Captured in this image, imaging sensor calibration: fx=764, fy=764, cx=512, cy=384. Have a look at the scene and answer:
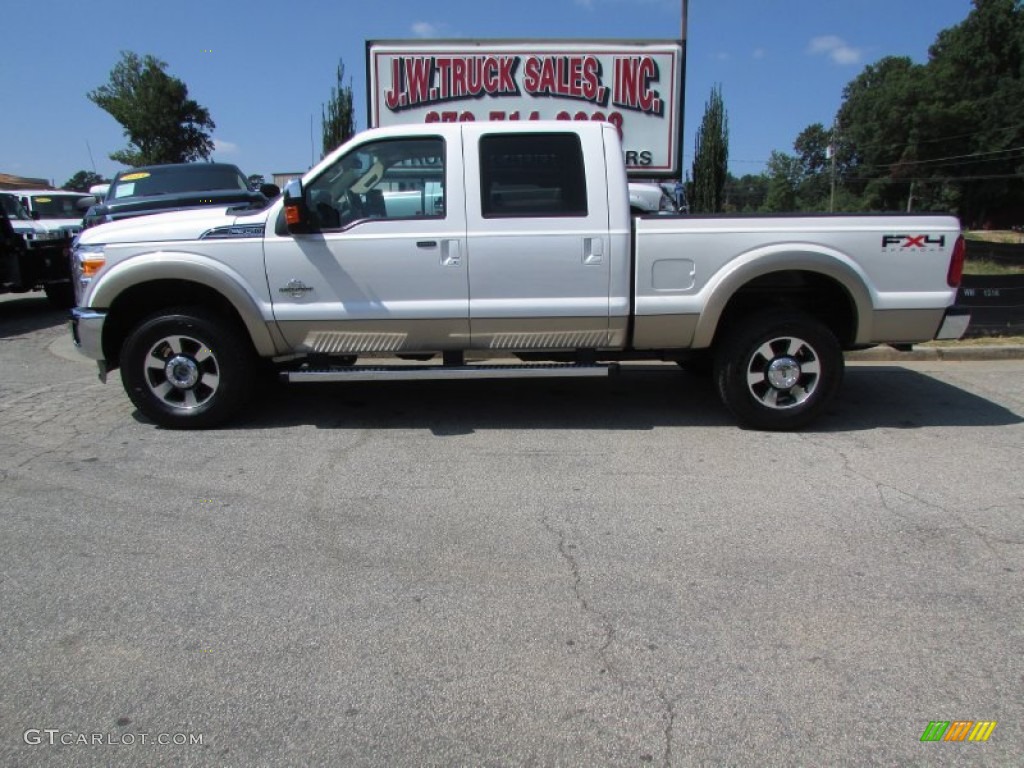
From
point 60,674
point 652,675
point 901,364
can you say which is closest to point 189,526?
point 60,674

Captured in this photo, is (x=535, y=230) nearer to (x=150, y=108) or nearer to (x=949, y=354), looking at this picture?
(x=949, y=354)

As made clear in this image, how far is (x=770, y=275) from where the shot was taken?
5508mm

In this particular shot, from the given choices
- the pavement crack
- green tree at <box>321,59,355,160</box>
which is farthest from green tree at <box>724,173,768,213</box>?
the pavement crack

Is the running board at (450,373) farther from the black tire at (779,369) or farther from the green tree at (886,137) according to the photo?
the green tree at (886,137)

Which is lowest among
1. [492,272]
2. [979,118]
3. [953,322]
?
[953,322]

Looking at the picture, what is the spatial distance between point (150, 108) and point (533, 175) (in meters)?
35.7

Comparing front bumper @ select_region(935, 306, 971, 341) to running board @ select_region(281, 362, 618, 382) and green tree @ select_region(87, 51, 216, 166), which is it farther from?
green tree @ select_region(87, 51, 216, 166)

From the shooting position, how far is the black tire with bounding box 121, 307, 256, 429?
5.42 meters

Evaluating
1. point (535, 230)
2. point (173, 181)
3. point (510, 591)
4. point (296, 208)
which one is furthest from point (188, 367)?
point (173, 181)

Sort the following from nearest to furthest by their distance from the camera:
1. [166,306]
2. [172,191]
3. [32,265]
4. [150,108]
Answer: [166,306] < [172,191] < [32,265] < [150,108]

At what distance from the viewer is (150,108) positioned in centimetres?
3488

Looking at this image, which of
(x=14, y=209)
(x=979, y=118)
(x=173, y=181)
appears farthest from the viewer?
(x=979, y=118)

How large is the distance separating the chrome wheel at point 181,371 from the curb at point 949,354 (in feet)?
20.2

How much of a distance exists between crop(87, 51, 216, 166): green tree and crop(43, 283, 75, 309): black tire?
25.4 meters
